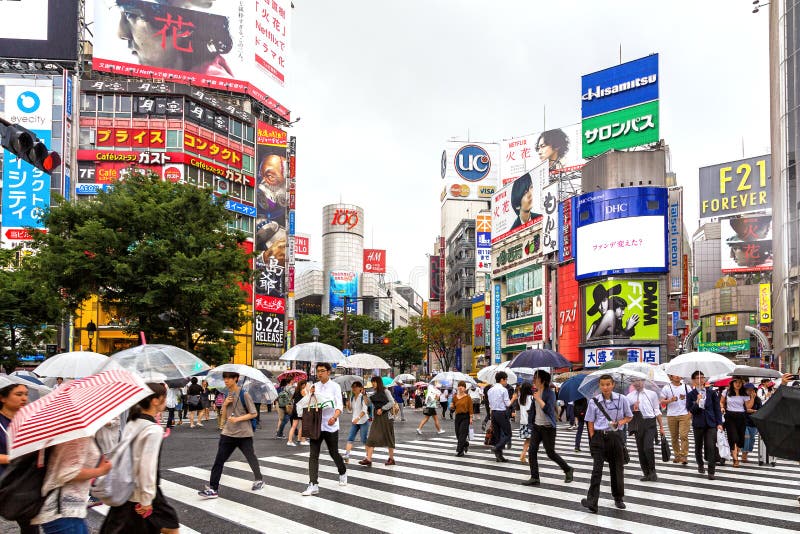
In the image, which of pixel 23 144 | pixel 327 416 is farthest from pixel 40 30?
pixel 327 416

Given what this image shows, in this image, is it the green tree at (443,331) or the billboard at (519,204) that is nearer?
the billboard at (519,204)

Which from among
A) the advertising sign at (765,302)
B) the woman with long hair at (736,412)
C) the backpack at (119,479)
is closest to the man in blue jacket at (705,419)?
the woman with long hair at (736,412)

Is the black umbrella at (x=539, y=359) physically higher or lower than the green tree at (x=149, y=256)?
lower

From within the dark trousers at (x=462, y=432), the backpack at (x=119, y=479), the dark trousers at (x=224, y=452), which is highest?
the backpack at (x=119, y=479)

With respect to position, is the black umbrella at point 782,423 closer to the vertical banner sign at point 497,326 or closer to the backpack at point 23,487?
the backpack at point 23,487

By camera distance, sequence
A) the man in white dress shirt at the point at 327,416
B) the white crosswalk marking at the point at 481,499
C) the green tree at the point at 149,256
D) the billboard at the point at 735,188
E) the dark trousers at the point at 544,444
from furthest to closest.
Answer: the billboard at the point at 735,188, the green tree at the point at 149,256, the dark trousers at the point at 544,444, the man in white dress shirt at the point at 327,416, the white crosswalk marking at the point at 481,499

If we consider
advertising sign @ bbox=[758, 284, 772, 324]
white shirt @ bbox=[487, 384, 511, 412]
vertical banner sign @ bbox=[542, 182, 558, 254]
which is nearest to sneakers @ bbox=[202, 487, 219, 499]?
white shirt @ bbox=[487, 384, 511, 412]

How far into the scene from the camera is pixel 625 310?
58.7 metres

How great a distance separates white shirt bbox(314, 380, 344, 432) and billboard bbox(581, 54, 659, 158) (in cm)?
5340

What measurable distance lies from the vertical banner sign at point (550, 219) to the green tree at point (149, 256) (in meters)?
42.2

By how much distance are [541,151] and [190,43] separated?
57.5 m

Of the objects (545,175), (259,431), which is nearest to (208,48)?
(545,175)

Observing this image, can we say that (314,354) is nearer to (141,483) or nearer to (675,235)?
(141,483)

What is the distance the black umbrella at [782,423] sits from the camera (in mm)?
9031
